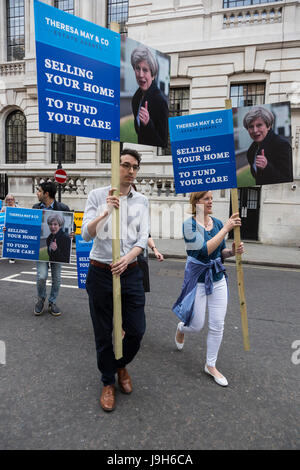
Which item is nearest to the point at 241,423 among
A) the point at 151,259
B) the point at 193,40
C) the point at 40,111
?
the point at 40,111

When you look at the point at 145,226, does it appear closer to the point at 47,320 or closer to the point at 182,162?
the point at 182,162

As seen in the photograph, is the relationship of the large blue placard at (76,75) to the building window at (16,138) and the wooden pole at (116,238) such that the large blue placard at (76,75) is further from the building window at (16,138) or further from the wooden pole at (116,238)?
the building window at (16,138)

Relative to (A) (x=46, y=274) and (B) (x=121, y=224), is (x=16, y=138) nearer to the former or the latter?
(A) (x=46, y=274)

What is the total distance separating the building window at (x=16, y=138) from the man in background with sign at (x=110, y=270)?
18515 millimetres

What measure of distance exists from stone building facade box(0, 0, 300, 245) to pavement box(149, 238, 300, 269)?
100cm

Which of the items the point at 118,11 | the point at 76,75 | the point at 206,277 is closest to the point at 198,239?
the point at 206,277

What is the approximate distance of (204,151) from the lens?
3057mm

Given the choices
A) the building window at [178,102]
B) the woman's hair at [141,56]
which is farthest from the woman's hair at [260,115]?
the building window at [178,102]

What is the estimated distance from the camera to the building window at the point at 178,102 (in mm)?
15220

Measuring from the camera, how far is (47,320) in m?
4.43

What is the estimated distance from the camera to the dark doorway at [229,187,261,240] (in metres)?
13.9

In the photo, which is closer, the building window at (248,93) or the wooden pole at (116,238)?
the wooden pole at (116,238)

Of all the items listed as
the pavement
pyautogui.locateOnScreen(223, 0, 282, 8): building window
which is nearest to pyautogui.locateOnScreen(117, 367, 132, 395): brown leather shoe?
the pavement

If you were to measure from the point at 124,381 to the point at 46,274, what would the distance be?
2424mm
